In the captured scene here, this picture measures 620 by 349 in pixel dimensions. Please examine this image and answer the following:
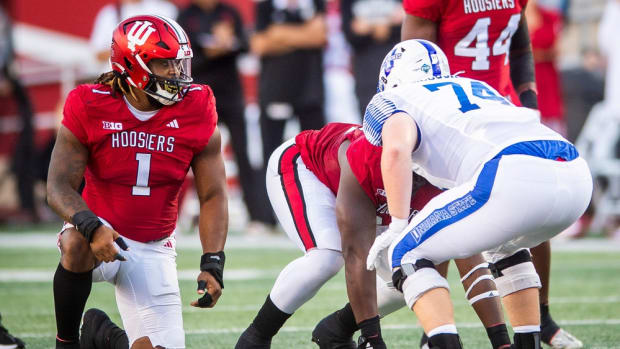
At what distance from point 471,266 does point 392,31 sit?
192 inches

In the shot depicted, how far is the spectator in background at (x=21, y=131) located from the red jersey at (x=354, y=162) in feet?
24.8

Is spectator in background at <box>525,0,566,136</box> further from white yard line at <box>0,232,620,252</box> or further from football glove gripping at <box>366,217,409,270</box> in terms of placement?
football glove gripping at <box>366,217,409,270</box>

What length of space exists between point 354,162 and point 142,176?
894mm

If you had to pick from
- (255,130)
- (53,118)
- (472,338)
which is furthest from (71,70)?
(472,338)

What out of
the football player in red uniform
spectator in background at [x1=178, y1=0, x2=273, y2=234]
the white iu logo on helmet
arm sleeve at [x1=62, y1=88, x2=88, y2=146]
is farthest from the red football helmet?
spectator in background at [x1=178, y1=0, x2=273, y2=234]

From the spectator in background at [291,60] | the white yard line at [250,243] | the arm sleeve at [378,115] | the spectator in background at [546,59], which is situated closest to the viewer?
the arm sleeve at [378,115]

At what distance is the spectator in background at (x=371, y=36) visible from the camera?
8.95 meters

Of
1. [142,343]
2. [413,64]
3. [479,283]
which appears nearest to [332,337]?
[479,283]

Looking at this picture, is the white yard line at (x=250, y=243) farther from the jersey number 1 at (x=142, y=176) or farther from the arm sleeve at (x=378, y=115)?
the arm sleeve at (x=378, y=115)

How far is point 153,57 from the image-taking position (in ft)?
14.1

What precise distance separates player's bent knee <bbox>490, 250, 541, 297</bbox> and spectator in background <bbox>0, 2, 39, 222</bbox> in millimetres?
8477

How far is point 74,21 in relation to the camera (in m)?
15.0

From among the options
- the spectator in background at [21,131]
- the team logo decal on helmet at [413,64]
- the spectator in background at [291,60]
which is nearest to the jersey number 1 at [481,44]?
the team logo decal on helmet at [413,64]

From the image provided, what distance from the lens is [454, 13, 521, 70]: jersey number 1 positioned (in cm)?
500
